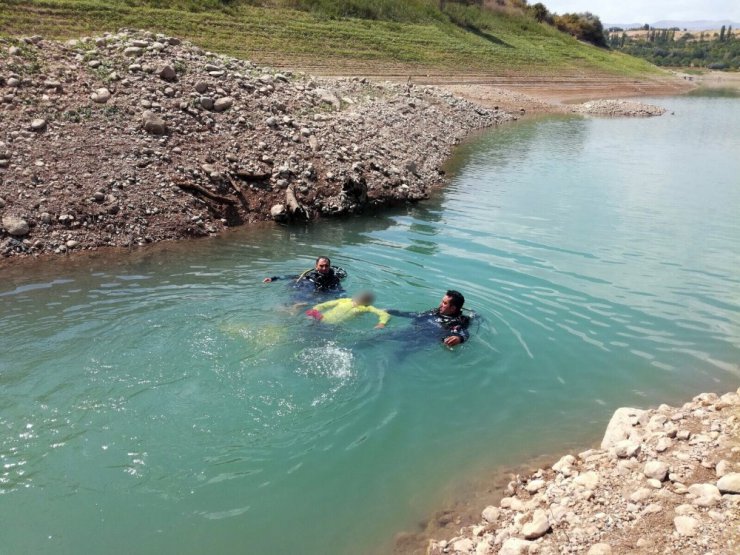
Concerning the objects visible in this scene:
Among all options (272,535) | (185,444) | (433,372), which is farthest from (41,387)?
(433,372)

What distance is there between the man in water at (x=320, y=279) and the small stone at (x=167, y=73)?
889 cm

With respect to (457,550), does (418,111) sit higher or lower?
higher

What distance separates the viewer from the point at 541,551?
454 centimetres

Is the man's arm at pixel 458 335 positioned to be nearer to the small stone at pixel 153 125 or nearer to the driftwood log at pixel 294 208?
the driftwood log at pixel 294 208

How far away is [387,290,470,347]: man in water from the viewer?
8.66 m

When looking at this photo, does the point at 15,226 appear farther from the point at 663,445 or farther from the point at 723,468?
the point at 723,468

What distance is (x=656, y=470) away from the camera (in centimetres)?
505

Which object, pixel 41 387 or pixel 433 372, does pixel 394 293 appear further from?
pixel 41 387

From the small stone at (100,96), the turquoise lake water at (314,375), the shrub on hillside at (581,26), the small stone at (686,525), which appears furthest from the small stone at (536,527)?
the shrub on hillside at (581,26)

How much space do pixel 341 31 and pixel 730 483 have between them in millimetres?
42655

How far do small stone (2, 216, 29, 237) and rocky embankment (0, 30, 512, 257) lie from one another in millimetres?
34

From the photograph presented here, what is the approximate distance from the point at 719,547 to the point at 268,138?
45.8ft

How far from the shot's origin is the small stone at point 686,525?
4.27 metres

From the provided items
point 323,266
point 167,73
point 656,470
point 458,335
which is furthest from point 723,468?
point 167,73
